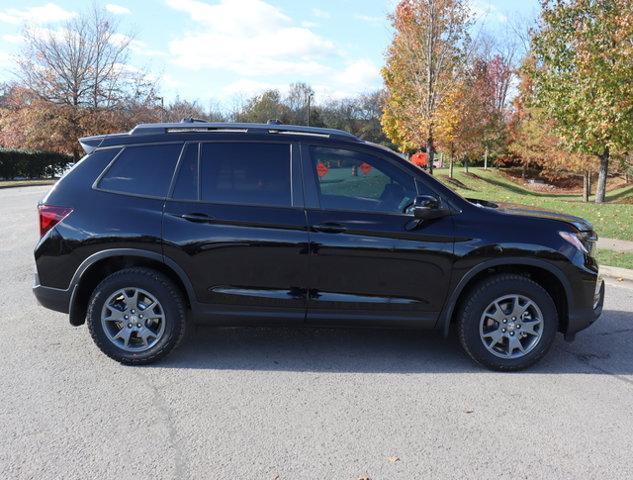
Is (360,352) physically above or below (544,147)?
below

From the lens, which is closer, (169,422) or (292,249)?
(169,422)

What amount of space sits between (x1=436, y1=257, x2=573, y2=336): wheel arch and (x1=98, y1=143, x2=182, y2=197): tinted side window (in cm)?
249

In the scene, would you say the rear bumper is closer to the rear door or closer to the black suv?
the black suv

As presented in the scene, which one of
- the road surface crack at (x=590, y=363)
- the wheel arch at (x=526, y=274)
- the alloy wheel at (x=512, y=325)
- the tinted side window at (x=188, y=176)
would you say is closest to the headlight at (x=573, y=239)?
the wheel arch at (x=526, y=274)

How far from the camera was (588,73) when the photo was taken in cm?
1598

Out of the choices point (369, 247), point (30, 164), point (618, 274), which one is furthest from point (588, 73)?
point (30, 164)

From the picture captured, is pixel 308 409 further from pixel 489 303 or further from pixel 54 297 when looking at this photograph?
pixel 54 297

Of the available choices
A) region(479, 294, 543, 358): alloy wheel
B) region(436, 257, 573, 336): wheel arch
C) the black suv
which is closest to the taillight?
the black suv

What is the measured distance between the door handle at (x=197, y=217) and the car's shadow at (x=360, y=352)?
3.90ft

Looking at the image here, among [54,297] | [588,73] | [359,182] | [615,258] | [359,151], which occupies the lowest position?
[615,258]

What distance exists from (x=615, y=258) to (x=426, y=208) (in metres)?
6.20

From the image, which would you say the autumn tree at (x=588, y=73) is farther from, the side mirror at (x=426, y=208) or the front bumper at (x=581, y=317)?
the side mirror at (x=426, y=208)

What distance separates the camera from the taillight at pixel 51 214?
4.25 m

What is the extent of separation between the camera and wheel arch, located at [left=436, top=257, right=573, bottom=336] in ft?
13.8
